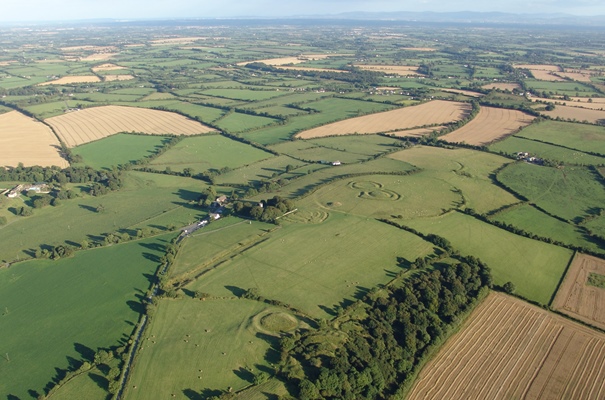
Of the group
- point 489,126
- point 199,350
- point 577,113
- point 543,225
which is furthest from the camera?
point 577,113

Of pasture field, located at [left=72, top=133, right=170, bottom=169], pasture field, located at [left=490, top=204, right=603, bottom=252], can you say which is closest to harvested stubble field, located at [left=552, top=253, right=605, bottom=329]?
pasture field, located at [left=490, top=204, right=603, bottom=252]

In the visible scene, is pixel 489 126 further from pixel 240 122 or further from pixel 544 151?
pixel 240 122

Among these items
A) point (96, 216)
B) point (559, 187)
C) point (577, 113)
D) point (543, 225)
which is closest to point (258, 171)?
point (96, 216)

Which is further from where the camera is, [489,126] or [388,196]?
[489,126]

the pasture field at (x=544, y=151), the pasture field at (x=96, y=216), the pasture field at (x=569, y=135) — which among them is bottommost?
the pasture field at (x=96, y=216)

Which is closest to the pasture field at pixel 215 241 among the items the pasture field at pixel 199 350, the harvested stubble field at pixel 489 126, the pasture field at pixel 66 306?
the pasture field at pixel 66 306

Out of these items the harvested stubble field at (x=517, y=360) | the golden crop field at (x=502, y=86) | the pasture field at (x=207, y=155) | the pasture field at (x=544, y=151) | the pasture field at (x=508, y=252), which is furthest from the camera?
the golden crop field at (x=502, y=86)

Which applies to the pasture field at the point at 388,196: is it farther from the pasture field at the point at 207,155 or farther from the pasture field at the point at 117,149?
the pasture field at the point at 117,149
